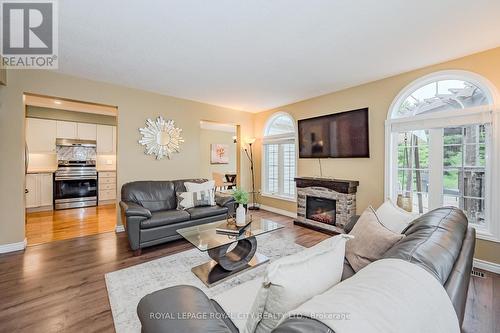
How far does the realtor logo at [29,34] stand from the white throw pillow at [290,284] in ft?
9.07

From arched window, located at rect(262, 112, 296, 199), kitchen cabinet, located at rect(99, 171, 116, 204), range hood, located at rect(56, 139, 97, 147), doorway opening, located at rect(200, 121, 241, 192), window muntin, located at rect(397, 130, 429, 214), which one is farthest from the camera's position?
doorway opening, located at rect(200, 121, 241, 192)

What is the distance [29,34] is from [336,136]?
4426 mm

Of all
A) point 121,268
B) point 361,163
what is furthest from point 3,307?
point 361,163

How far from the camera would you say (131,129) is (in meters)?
4.10

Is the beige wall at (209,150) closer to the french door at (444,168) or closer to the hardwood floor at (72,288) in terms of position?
the hardwood floor at (72,288)

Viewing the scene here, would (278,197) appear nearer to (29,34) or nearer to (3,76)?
(29,34)

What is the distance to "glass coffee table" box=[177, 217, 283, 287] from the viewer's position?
7.76 ft

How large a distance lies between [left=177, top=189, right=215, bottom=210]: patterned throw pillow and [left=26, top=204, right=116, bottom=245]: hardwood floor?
1501mm

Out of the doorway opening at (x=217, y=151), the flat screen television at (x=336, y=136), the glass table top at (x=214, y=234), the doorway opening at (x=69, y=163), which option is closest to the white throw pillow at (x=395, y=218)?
the glass table top at (x=214, y=234)

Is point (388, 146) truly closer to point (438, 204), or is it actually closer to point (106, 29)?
point (438, 204)

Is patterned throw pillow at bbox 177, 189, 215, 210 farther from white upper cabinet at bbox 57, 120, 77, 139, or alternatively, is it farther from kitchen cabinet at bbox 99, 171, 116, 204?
white upper cabinet at bbox 57, 120, 77, 139

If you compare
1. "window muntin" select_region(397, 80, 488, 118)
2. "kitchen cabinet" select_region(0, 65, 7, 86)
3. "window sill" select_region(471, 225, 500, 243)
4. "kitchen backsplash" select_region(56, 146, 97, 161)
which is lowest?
"window sill" select_region(471, 225, 500, 243)

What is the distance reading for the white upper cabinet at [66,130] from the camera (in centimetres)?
562

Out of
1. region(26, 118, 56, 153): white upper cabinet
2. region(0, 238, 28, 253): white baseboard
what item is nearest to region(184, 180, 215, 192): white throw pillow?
region(0, 238, 28, 253): white baseboard
